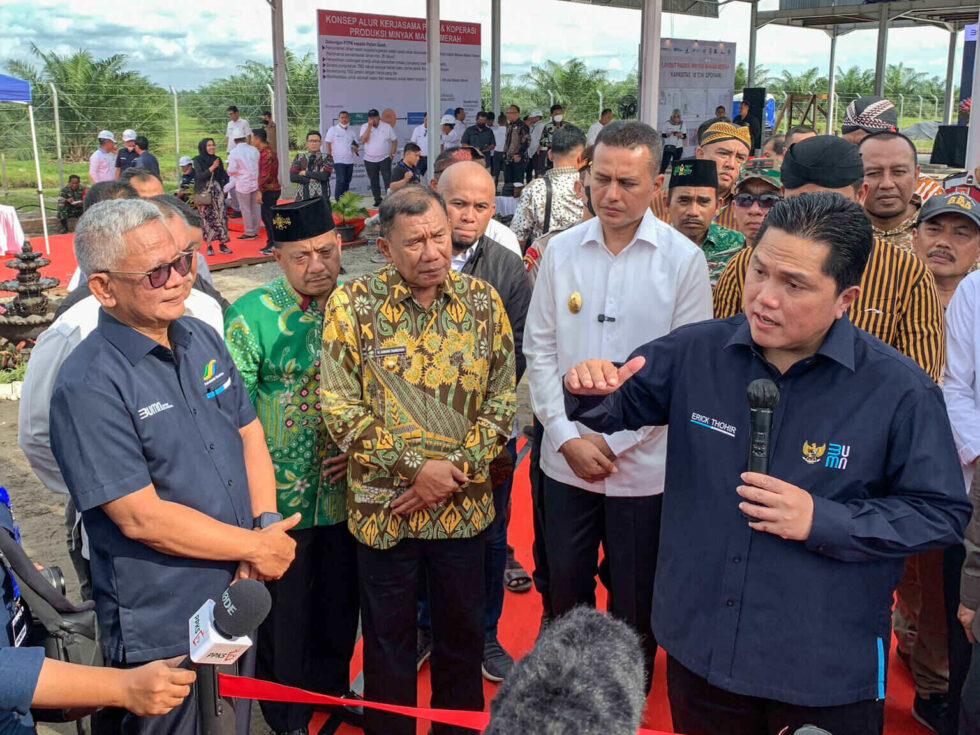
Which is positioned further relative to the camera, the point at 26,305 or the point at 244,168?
the point at 244,168

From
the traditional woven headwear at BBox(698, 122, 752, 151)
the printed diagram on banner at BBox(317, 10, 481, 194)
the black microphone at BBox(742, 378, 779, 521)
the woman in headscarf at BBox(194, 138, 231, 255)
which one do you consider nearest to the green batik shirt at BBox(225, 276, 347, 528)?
the black microphone at BBox(742, 378, 779, 521)

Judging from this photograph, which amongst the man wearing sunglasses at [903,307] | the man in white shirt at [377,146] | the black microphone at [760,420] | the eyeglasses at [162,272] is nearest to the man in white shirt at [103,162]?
the man in white shirt at [377,146]

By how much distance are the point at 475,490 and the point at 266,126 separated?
14.9 metres

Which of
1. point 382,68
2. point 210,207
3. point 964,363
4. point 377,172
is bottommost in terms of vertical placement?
point 964,363

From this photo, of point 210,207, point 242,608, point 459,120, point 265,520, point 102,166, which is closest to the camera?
point 242,608

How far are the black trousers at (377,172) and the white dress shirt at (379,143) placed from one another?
0.26ft

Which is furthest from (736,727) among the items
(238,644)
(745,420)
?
(238,644)

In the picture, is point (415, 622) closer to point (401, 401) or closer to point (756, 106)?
point (401, 401)

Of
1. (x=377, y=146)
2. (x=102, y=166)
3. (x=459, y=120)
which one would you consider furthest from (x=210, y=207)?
(x=459, y=120)

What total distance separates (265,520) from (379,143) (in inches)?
574

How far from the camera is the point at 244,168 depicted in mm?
14719

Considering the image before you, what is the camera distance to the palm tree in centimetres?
1919

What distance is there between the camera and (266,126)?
16.3 metres

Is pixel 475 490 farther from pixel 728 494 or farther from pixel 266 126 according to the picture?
pixel 266 126
